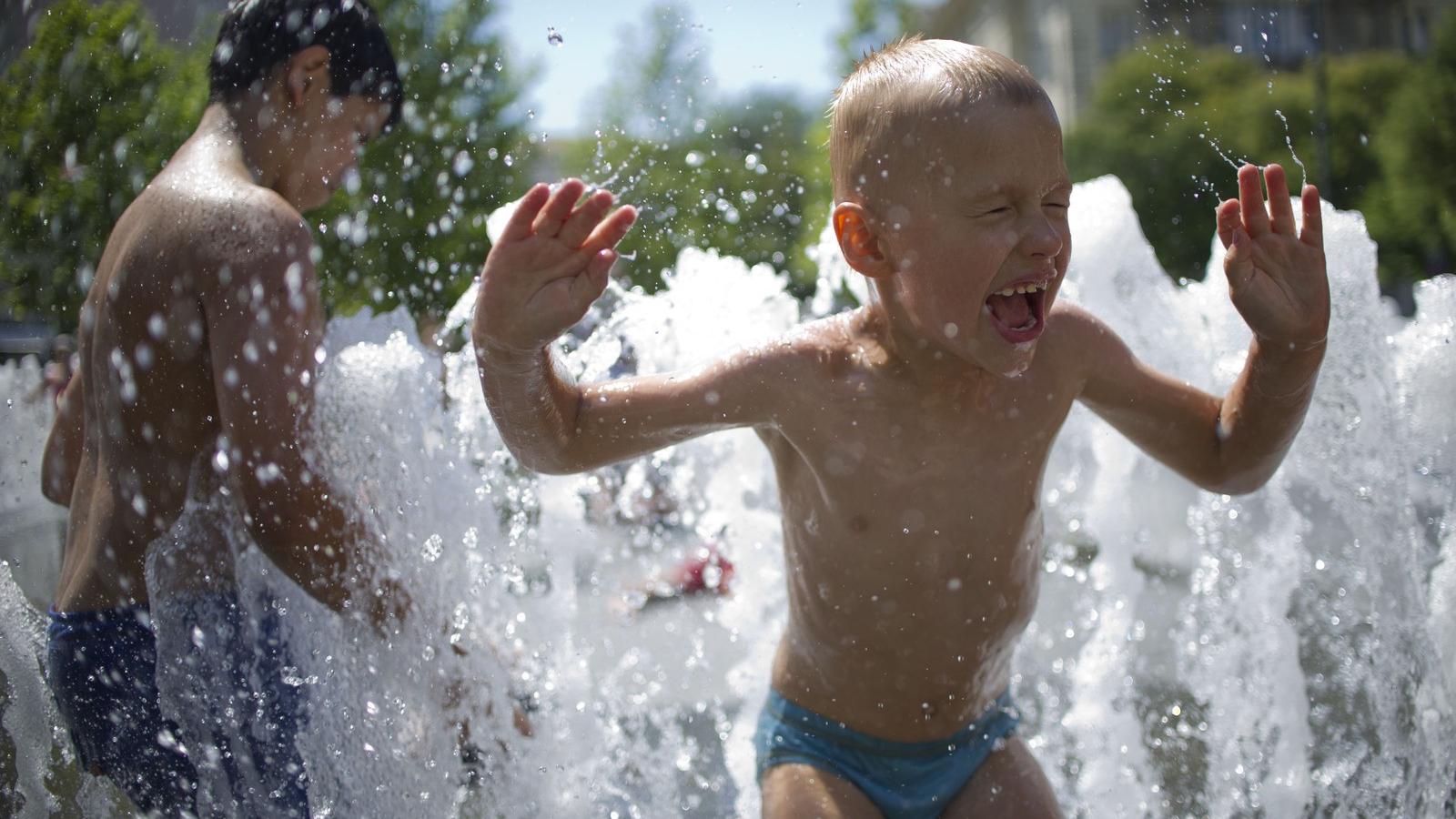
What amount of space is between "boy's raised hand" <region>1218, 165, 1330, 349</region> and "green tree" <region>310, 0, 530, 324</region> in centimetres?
390

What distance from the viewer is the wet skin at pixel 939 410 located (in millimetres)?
1772

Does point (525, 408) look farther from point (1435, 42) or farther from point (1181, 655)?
point (1435, 42)

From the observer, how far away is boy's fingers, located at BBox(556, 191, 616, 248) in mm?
1634

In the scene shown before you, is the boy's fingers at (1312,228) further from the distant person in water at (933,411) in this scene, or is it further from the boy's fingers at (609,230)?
the boy's fingers at (609,230)

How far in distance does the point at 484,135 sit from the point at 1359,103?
2235cm

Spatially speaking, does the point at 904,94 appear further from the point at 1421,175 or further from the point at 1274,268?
the point at 1421,175

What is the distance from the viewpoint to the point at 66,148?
3111 mm

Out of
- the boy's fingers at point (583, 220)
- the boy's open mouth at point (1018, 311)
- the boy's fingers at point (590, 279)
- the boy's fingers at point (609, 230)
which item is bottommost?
the boy's open mouth at point (1018, 311)

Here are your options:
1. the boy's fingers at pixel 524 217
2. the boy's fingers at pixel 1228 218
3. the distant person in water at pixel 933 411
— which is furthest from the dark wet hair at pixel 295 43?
the boy's fingers at pixel 1228 218

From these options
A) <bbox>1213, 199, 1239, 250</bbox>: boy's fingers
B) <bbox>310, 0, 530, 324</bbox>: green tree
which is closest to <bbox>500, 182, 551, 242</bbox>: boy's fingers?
<bbox>1213, 199, 1239, 250</bbox>: boy's fingers

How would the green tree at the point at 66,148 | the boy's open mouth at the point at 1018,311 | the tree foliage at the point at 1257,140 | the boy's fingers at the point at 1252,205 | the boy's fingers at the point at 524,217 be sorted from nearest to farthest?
the boy's fingers at the point at 524,217 < the boy's open mouth at the point at 1018,311 < the boy's fingers at the point at 1252,205 < the green tree at the point at 66,148 < the tree foliage at the point at 1257,140

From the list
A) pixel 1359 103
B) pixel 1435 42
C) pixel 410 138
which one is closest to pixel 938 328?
pixel 410 138

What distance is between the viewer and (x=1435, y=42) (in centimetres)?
2075

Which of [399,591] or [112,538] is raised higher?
[112,538]
